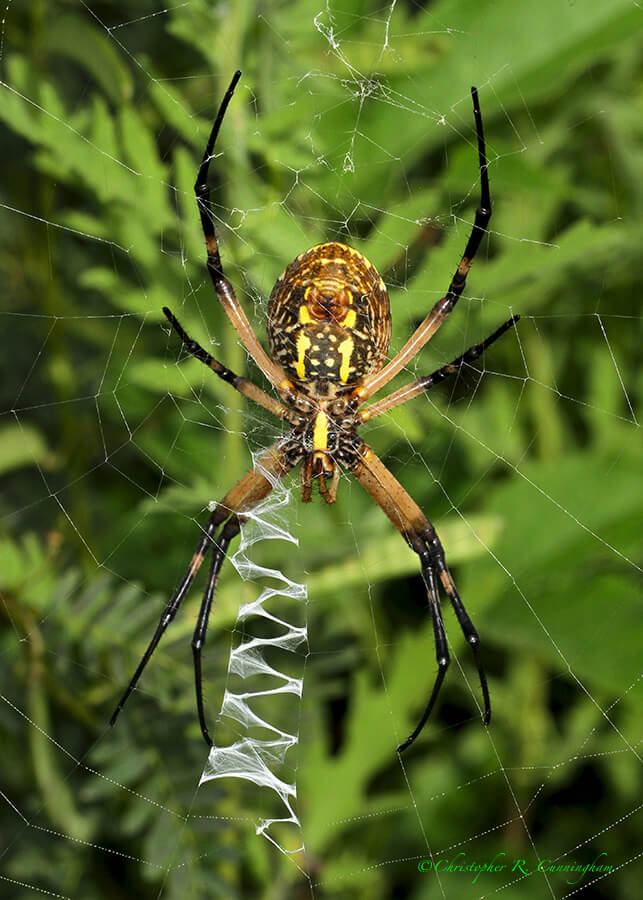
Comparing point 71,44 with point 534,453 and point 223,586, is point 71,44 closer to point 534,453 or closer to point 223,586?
point 223,586

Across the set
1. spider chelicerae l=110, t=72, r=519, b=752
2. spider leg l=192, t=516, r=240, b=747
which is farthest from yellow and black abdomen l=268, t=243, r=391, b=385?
spider leg l=192, t=516, r=240, b=747

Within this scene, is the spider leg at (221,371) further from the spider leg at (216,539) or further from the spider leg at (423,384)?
the spider leg at (423,384)

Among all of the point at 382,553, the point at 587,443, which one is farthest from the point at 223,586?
the point at 587,443

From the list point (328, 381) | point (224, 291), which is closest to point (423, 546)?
point (328, 381)

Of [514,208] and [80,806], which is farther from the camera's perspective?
[514,208]

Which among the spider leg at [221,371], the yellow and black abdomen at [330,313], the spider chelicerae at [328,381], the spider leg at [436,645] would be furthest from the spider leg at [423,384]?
the spider leg at [436,645]

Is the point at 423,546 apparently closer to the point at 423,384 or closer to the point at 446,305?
the point at 423,384

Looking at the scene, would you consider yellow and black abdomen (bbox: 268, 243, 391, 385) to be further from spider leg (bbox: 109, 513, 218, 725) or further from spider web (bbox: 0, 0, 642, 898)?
spider leg (bbox: 109, 513, 218, 725)
